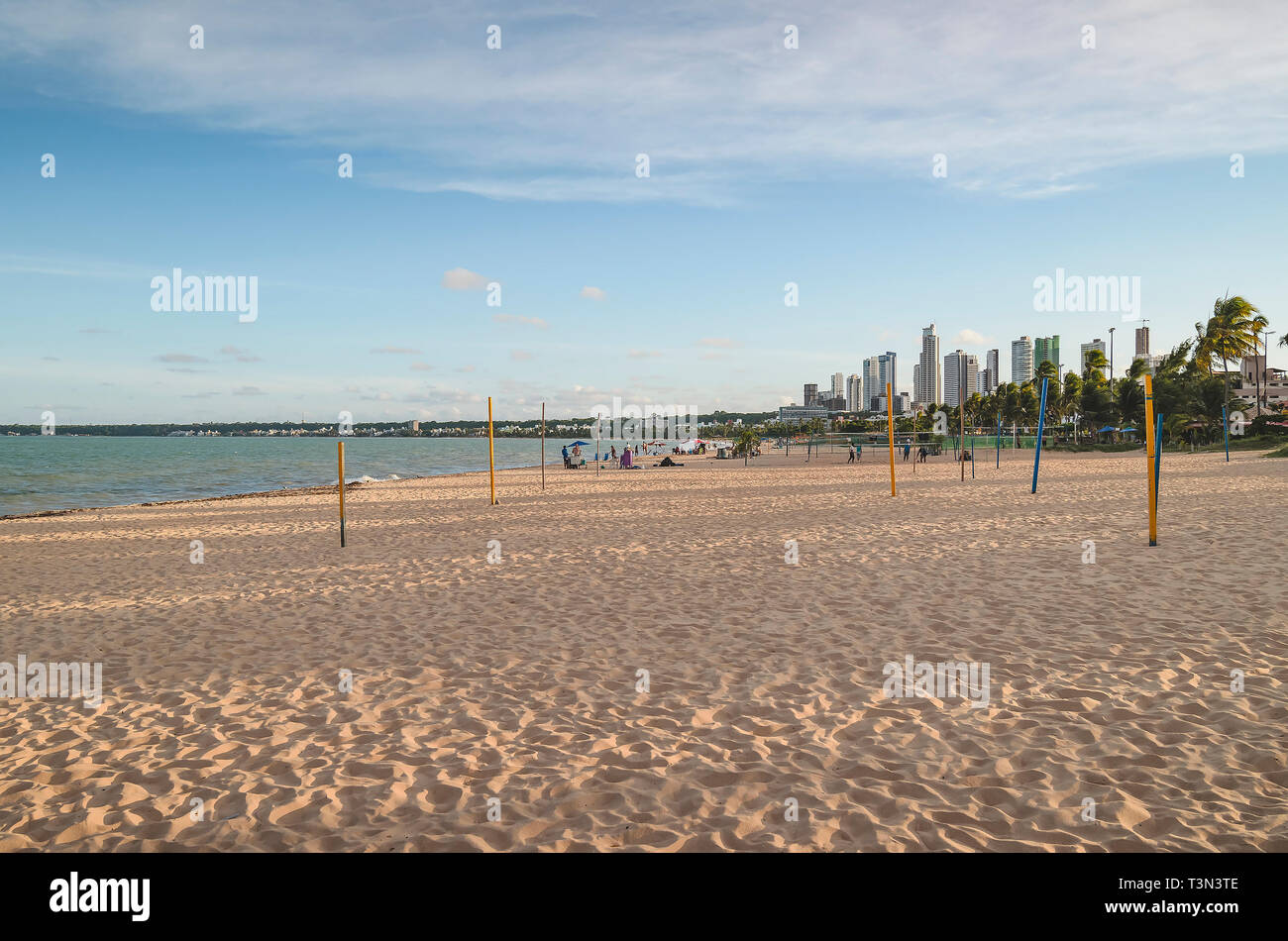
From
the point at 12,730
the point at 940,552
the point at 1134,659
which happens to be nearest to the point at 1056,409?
the point at 940,552

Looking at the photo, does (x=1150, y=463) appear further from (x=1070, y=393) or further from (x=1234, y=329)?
(x=1070, y=393)

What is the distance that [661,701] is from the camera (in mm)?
4938

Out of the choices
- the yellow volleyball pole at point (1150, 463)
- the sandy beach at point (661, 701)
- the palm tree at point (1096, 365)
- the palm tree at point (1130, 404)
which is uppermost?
the palm tree at point (1096, 365)

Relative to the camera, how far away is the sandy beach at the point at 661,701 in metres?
3.44

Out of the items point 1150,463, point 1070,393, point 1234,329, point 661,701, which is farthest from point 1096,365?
point 661,701

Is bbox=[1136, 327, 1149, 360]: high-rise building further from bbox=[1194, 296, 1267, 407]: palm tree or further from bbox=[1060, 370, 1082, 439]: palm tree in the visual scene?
bbox=[1194, 296, 1267, 407]: palm tree

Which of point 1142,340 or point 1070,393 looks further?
point 1142,340

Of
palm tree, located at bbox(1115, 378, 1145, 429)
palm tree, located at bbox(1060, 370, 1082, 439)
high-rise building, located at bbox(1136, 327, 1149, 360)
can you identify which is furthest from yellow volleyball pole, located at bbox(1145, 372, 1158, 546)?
high-rise building, located at bbox(1136, 327, 1149, 360)

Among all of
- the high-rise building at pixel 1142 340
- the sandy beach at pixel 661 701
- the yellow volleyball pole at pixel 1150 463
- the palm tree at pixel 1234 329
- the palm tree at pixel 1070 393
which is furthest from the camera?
the high-rise building at pixel 1142 340

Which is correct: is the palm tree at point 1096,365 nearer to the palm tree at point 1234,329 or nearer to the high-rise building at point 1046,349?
the palm tree at point 1234,329

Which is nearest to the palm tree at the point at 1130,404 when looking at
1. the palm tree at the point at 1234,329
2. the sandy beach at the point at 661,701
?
the palm tree at the point at 1234,329

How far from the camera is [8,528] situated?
16.5m

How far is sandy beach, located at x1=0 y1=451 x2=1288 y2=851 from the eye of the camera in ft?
11.3
